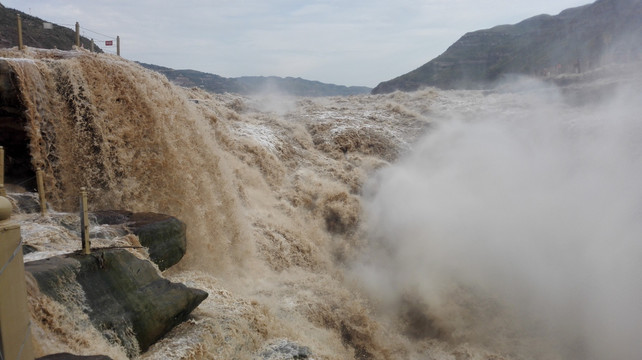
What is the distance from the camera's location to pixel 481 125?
16578mm

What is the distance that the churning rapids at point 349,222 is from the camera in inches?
246

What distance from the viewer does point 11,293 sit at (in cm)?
182

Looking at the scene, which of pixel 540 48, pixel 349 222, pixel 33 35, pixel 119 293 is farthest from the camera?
pixel 540 48

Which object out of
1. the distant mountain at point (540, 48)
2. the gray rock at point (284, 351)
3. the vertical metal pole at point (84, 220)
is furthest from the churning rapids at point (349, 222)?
the distant mountain at point (540, 48)

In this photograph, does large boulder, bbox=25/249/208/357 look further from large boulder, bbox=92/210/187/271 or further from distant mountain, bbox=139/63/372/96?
distant mountain, bbox=139/63/372/96

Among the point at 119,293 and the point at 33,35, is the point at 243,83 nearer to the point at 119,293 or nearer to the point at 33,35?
the point at 33,35

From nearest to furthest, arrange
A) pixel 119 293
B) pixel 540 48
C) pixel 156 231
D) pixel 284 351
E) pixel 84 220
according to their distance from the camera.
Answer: pixel 84 220, pixel 119 293, pixel 284 351, pixel 156 231, pixel 540 48

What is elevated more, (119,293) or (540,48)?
(540,48)

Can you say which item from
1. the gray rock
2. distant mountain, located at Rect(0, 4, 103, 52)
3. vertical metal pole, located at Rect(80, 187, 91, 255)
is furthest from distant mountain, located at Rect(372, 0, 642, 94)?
distant mountain, located at Rect(0, 4, 103, 52)

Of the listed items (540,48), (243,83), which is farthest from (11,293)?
(540,48)

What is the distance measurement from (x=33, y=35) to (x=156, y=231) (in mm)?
24244

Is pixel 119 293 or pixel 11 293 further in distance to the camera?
pixel 119 293

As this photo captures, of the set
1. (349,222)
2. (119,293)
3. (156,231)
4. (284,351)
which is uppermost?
(156,231)

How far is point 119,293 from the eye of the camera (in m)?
4.09
